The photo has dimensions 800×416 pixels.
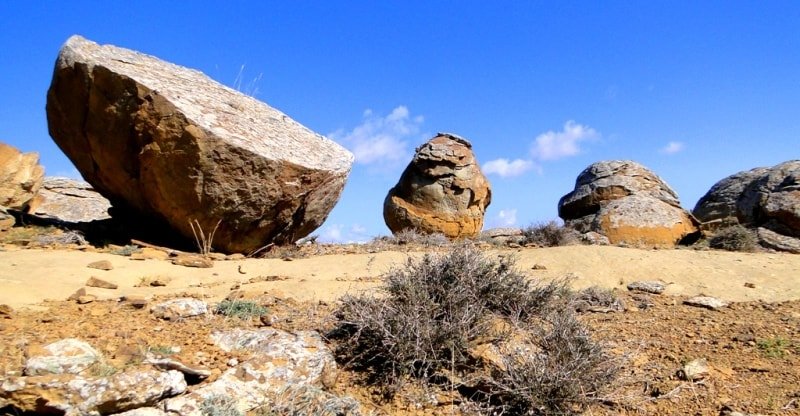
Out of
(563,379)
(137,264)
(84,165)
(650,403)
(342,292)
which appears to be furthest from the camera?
(84,165)

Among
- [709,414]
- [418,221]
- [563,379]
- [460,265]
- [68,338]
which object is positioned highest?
[418,221]

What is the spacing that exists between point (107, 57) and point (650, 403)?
570cm

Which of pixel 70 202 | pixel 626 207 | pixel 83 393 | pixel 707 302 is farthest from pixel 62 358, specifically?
pixel 626 207

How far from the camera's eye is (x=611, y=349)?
360 centimetres

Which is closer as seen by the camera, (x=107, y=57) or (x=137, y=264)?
(x=137, y=264)

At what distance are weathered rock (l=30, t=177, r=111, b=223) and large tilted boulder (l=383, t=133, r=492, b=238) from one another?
16.5 feet

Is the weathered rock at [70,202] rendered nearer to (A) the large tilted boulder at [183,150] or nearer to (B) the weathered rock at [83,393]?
(A) the large tilted boulder at [183,150]

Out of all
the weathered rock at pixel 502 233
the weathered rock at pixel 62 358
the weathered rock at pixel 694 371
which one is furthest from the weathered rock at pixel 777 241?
the weathered rock at pixel 62 358

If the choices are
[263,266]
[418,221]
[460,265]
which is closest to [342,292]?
[460,265]

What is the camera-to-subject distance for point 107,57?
5.89m

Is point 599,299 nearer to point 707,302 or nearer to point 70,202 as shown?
point 707,302

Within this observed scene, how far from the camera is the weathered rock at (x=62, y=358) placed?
264 cm

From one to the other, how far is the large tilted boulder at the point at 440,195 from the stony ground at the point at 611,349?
19.6 ft

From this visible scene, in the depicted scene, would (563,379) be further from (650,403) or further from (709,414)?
→ (709,414)
